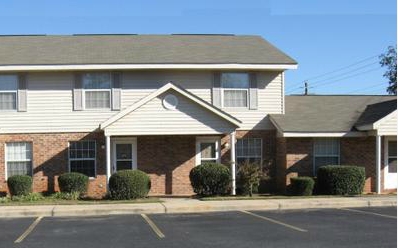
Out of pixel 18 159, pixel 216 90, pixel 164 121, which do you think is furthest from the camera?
pixel 216 90

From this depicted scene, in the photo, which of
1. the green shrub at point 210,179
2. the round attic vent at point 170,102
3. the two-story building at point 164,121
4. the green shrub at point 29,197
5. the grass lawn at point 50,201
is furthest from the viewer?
the two-story building at point 164,121

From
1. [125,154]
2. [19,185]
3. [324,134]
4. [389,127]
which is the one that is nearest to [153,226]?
[19,185]

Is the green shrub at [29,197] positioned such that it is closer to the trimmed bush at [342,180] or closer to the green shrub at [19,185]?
the green shrub at [19,185]

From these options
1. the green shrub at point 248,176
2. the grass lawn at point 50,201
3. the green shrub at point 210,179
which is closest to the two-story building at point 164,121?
the green shrub at point 248,176

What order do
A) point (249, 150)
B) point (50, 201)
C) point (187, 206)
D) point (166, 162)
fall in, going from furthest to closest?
point (249, 150) → point (166, 162) → point (50, 201) → point (187, 206)

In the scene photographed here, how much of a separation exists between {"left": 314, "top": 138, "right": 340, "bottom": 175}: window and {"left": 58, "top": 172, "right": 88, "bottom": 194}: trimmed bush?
914 cm

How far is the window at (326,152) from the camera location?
2342 cm

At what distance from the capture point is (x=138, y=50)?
80.7ft

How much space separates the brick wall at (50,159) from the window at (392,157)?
11.5 meters

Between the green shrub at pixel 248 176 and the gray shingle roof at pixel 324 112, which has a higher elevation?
the gray shingle roof at pixel 324 112

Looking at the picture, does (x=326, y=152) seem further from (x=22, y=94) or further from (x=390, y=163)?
(x=22, y=94)

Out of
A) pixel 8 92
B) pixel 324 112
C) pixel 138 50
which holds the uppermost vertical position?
pixel 138 50

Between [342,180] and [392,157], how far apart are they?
3374 millimetres

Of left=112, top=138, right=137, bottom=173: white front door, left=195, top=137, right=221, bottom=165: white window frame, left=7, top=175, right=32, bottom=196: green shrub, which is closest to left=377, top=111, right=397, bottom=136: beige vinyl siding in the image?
left=195, top=137, right=221, bottom=165: white window frame
